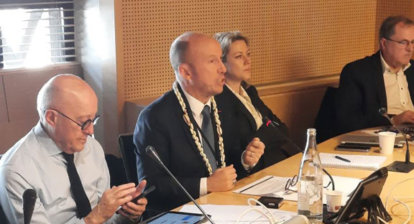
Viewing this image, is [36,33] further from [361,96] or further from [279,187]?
[361,96]

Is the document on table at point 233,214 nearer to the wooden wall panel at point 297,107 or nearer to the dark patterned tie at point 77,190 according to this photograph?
the dark patterned tie at point 77,190

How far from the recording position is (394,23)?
4.85 metres

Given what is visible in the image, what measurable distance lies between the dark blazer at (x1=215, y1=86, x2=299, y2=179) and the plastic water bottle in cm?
85

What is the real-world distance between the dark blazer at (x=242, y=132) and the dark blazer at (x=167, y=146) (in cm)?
31

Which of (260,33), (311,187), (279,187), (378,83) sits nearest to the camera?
(311,187)

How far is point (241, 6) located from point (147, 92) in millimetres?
1144

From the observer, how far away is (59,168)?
2.59 meters

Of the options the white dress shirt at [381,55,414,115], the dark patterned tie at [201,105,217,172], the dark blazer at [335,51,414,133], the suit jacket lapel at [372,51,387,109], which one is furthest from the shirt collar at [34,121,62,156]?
the white dress shirt at [381,55,414,115]

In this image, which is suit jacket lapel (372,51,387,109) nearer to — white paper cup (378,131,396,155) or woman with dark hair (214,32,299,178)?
woman with dark hair (214,32,299,178)

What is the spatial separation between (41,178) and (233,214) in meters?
0.74

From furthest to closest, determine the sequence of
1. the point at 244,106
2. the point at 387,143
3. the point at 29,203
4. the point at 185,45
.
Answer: the point at 244,106
the point at 387,143
the point at 185,45
the point at 29,203

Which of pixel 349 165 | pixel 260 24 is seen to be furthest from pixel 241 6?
pixel 349 165

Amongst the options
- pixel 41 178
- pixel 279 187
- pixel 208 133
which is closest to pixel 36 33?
pixel 208 133

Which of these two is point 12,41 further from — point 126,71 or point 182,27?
point 182,27
